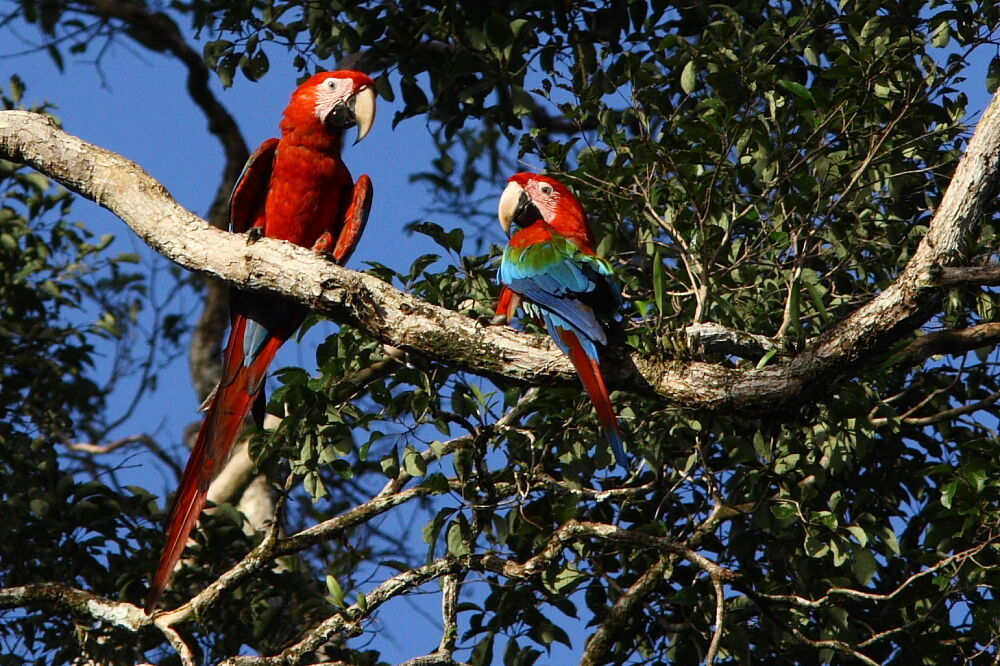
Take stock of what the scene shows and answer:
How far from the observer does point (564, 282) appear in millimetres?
2568

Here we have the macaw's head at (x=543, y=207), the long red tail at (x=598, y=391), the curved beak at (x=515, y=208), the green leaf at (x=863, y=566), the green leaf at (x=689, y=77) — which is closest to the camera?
the long red tail at (x=598, y=391)

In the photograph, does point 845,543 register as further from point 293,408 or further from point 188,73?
point 188,73

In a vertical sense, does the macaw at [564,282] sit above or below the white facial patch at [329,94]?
below

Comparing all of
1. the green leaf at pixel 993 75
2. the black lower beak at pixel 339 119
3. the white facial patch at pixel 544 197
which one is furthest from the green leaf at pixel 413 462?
the green leaf at pixel 993 75

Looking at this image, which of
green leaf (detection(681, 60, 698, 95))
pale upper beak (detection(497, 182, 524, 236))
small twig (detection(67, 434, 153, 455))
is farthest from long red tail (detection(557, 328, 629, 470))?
small twig (detection(67, 434, 153, 455))

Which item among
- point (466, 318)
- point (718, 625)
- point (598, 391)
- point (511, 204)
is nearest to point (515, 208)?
point (511, 204)

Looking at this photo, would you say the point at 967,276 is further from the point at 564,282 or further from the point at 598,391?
the point at 564,282

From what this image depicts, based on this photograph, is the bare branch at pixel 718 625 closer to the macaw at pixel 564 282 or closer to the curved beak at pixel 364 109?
the macaw at pixel 564 282

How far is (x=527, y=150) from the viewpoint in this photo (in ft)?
10.2

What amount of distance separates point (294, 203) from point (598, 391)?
1.29 m

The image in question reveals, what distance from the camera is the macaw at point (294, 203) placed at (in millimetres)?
2959

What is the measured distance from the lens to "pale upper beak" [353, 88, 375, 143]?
10.8ft

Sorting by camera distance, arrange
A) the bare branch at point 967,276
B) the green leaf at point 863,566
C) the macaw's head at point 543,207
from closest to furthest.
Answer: the bare branch at point 967,276 < the green leaf at point 863,566 < the macaw's head at point 543,207

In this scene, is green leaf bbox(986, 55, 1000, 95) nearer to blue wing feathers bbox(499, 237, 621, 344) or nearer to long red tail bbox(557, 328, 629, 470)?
blue wing feathers bbox(499, 237, 621, 344)
